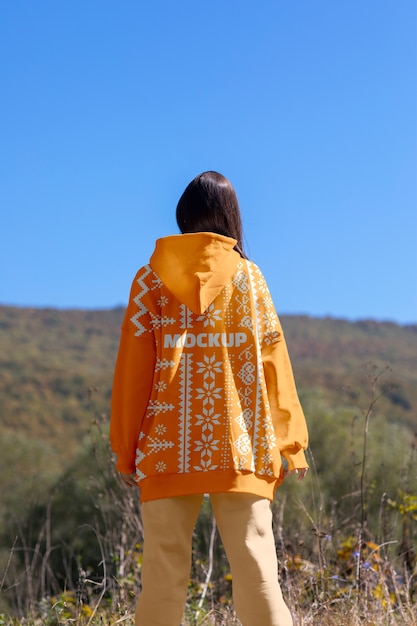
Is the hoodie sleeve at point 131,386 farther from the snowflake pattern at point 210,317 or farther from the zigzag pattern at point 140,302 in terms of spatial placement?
the snowflake pattern at point 210,317

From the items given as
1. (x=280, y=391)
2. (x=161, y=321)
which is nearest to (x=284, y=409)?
(x=280, y=391)

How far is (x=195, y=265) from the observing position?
2508mm

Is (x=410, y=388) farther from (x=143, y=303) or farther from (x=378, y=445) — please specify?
(x=143, y=303)

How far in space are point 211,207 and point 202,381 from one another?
56 cm

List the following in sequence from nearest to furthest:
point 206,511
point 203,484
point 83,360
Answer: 1. point 203,484
2. point 206,511
3. point 83,360

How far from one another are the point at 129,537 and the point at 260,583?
9.90ft

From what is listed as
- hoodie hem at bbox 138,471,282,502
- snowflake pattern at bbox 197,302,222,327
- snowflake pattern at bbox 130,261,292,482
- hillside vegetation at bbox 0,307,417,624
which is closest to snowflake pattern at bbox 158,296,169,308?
snowflake pattern at bbox 130,261,292,482

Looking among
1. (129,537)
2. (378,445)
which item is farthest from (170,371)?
(378,445)

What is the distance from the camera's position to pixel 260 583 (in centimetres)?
234

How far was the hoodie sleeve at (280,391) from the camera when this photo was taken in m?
2.50

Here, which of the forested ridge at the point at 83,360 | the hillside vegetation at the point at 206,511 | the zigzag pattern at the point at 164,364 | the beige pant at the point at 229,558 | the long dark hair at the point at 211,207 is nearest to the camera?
the beige pant at the point at 229,558

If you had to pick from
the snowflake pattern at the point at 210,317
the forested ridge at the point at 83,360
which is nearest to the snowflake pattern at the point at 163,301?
the snowflake pattern at the point at 210,317

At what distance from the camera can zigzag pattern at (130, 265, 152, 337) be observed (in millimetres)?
2523

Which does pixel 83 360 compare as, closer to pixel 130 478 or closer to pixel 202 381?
pixel 130 478
